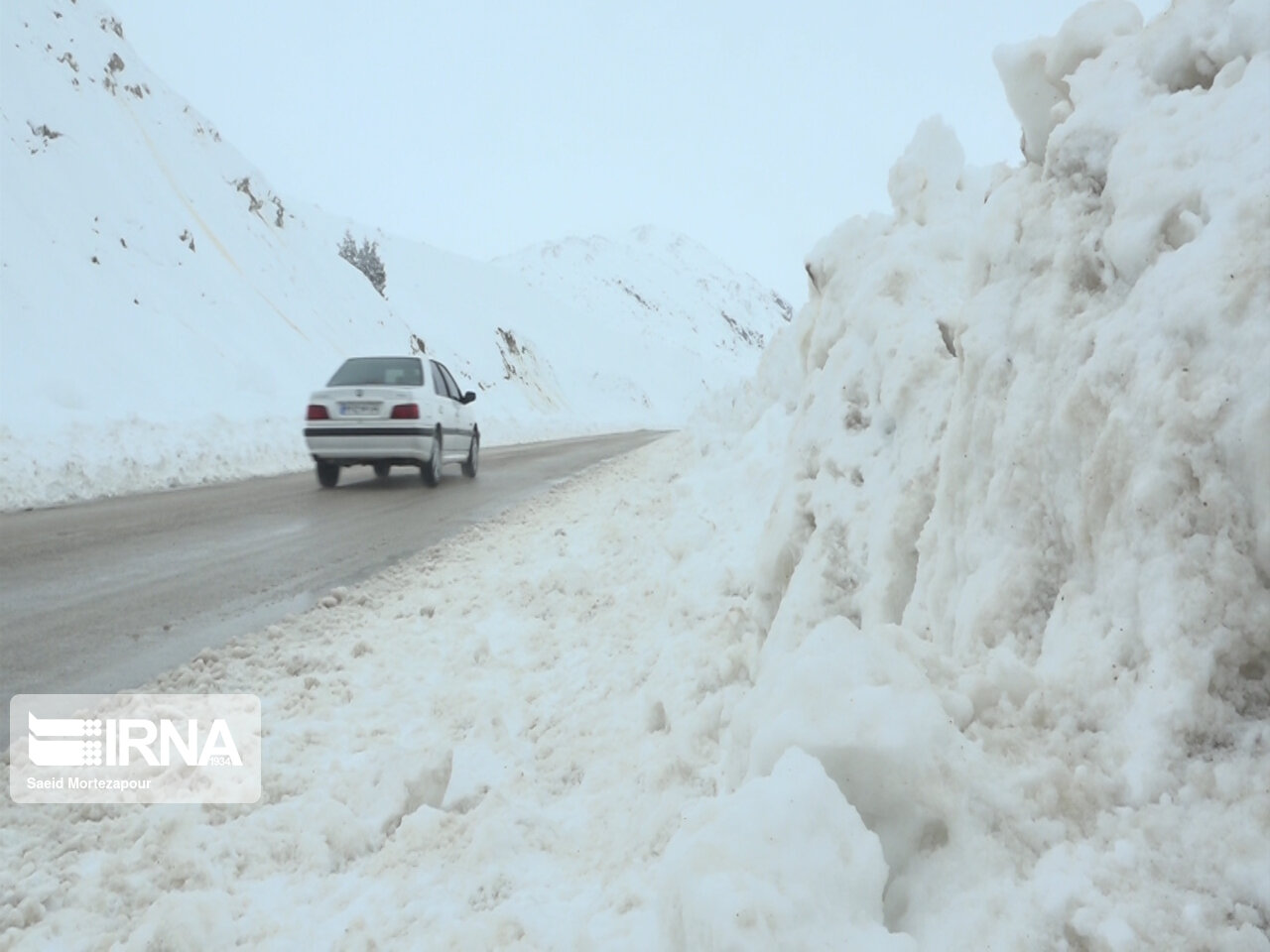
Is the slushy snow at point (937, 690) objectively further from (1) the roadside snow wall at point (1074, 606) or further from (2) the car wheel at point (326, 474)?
(2) the car wheel at point (326, 474)

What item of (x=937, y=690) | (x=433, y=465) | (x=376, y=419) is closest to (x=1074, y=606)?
(x=937, y=690)

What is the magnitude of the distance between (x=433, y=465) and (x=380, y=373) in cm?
145

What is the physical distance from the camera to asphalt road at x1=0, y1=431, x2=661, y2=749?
14.1 feet

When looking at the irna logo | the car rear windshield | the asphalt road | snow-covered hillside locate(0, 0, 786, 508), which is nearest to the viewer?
the irna logo

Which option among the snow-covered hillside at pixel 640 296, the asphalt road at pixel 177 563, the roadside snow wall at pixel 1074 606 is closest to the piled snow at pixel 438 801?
the roadside snow wall at pixel 1074 606

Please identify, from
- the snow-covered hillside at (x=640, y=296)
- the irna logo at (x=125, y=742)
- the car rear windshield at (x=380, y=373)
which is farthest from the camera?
the snow-covered hillside at (x=640, y=296)

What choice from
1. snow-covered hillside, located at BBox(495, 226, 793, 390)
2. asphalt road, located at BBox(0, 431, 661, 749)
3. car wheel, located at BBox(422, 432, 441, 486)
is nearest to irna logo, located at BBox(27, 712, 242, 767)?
asphalt road, located at BBox(0, 431, 661, 749)

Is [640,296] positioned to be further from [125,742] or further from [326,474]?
[125,742]

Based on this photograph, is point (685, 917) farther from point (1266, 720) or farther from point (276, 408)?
point (276, 408)

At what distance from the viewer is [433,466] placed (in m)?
12.1

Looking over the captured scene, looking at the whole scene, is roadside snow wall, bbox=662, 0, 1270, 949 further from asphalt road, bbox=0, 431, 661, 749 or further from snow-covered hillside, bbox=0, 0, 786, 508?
snow-covered hillside, bbox=0, 0, 786, 508

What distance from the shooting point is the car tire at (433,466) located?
12.0 meters

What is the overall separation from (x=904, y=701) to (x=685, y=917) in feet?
1.94

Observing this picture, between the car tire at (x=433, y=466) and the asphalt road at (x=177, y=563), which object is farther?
the car tire at (x=433, y=466)
